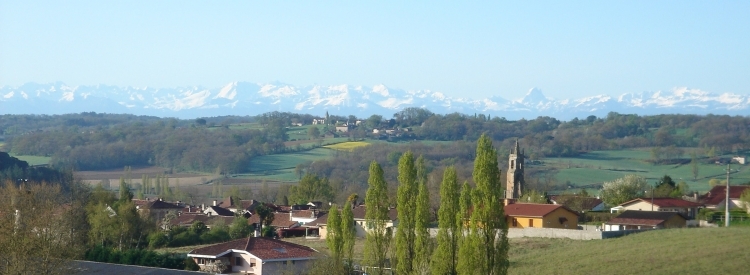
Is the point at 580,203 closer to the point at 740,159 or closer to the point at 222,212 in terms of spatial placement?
the point at 222,212

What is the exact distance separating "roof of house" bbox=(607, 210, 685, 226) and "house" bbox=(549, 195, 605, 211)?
29.7ft

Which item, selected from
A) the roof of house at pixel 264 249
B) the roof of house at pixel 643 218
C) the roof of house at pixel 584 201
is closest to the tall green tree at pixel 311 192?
the roof of house at pixel 584 201

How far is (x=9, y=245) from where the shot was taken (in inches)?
1049

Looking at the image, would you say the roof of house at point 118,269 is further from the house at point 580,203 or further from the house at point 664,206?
the house at point 580,203

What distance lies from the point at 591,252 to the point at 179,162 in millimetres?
95802

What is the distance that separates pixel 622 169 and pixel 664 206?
53.2m

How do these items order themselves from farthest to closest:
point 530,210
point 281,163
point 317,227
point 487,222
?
point 281,163 < point 317,227 < point 530,210 < point 487,222

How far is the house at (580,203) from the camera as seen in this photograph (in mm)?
57219

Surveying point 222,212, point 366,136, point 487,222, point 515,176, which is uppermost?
point 366,136

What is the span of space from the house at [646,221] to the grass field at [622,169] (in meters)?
34.7

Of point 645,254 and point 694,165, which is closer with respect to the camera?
point 645,254

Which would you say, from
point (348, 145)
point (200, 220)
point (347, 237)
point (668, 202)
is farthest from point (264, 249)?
point (348, 145)

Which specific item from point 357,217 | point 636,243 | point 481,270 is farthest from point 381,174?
point 357,217

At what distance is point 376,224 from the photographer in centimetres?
3362
